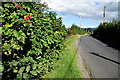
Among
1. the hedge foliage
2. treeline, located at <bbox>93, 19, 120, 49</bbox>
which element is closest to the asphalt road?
treeline, located at <bbox>93, 19, 120, 49</bbox>

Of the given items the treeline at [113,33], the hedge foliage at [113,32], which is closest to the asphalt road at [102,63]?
the treeline at [113,33]

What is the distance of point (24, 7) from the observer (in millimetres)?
2676

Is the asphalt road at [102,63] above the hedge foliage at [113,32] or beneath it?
beneath

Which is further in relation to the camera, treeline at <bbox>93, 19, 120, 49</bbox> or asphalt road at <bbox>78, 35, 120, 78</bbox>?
treeline at <bbox>93, 19, 120, 49</bbox>

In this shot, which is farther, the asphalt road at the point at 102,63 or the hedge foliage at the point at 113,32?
the hedge foliage at the point at 113,32

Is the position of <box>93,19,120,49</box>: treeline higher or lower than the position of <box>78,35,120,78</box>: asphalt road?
higher

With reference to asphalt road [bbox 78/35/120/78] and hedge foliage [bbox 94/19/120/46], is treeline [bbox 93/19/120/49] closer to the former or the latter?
hedge foliage [bbox 94/19/120/46]

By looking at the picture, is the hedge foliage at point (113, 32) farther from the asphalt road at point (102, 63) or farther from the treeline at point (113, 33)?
the asphalt road at point (102, 63)

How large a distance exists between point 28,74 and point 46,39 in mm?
1267

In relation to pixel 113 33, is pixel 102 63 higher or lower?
lower

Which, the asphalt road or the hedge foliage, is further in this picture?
the hedge foliage

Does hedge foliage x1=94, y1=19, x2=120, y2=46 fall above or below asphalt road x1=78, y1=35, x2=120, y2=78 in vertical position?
above

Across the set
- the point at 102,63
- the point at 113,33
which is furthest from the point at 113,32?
the point at 102,63

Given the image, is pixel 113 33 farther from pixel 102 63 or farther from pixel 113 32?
pixel 102 63
